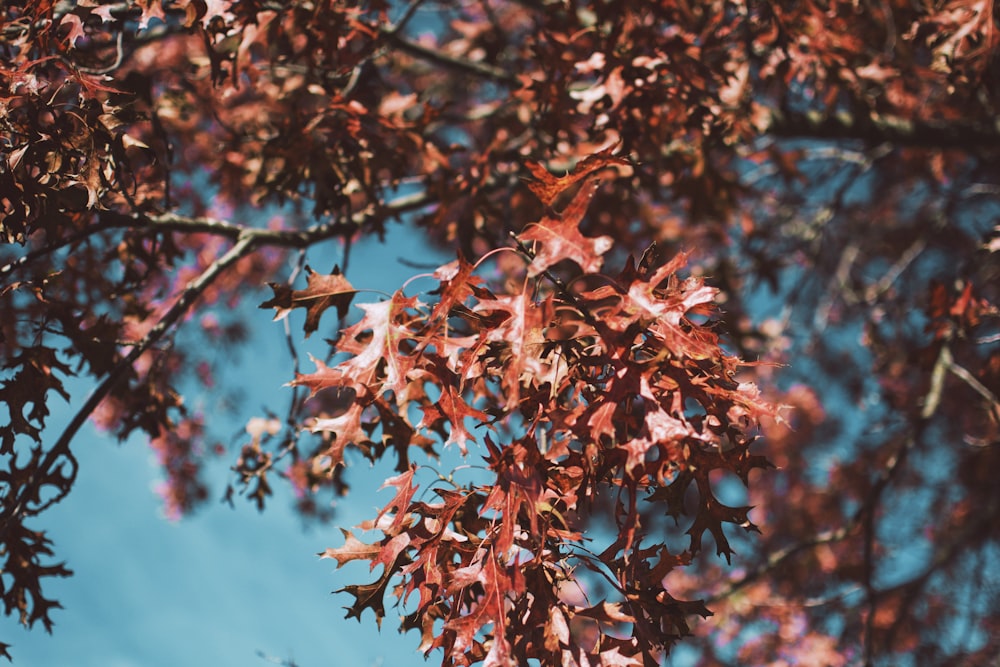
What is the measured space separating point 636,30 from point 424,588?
243 cm

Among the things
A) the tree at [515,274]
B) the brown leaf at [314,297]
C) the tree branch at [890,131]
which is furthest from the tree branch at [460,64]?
the brown leaf at [314,297]

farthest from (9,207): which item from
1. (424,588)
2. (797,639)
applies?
(797,639)

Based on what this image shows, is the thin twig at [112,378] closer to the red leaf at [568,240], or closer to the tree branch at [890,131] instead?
the red leaf at [568,240]

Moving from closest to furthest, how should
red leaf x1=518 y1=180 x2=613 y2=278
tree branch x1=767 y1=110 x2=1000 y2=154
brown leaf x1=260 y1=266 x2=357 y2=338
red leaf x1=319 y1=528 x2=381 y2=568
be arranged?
red leaf x1=518 y1=180 x2=613 y2=278 → red leaf x1=319 y1=528 x2=381 y2=568 → brown leaf x1=260 y1=266 x2=357 y2=338 → tree branch x1=767 y1=110 x2=1000 y2=154

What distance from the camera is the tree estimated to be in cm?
175

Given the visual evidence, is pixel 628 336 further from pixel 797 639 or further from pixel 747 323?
pixel 797 639

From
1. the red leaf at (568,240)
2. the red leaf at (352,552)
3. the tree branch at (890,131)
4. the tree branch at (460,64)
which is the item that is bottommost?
the red leaf at (352,552)

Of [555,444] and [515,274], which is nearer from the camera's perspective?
[555,444]

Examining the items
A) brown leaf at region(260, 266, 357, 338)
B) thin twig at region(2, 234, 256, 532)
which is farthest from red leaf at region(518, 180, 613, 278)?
thin twig at region(2, 234, 256, 532)

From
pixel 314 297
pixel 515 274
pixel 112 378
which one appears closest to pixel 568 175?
pixel 314 297

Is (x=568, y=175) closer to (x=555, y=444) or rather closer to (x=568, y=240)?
(x=568, y=240)

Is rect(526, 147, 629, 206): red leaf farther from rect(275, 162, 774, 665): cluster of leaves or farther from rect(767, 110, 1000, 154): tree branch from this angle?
rect(767, 110, 1000, 154): tree branch

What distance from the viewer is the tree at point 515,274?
175cm

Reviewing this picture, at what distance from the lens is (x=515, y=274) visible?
6.35m
